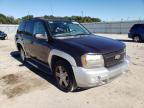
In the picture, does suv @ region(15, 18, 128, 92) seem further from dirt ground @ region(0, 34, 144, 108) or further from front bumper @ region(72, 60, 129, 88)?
dirt ground @ region(0, 34, 144, 108)

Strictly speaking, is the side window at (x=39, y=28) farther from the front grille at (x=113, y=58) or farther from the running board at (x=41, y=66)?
the front grille at (x=113, y=58)

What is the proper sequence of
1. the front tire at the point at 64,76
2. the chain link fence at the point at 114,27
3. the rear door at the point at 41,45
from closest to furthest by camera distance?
the front tire at the point at 64,76, the rear door at the point at 41,45, the chain link fence at the point at 114,27

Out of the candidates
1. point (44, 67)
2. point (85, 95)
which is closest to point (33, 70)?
point (44, 67)

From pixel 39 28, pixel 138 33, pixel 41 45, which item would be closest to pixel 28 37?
pixel 39 28

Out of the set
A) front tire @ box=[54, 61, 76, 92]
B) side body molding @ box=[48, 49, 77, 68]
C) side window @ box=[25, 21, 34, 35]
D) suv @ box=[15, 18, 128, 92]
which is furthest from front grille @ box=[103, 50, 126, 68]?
side window @ box=[25, 21, 34, 35]

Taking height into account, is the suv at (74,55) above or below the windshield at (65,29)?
below

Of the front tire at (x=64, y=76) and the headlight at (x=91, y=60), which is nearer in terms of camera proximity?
the headlight at (x=91, y=60)

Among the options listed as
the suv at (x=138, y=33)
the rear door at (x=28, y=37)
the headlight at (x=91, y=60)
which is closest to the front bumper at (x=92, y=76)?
the headlight at (x=91, y=60)

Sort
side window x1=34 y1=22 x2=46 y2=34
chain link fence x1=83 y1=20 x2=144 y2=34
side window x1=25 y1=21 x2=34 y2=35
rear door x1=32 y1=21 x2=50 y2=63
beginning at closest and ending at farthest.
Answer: rear door x1=32 y1=21 x2=50 y2=63 < side window x1=34 y1=22 x2=46 y2=34 < side window x1=25 y1=21 x2=34 y2=35 < chain link fence x1=83 y1=20 x2=144 y2=34

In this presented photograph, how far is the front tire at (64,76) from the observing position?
16.8ft

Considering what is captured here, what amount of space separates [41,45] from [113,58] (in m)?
2.29

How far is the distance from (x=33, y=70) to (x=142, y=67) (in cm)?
409

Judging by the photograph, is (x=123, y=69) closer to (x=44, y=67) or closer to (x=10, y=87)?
(x=44, y=67)

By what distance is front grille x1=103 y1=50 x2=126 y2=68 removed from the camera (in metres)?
4.90
